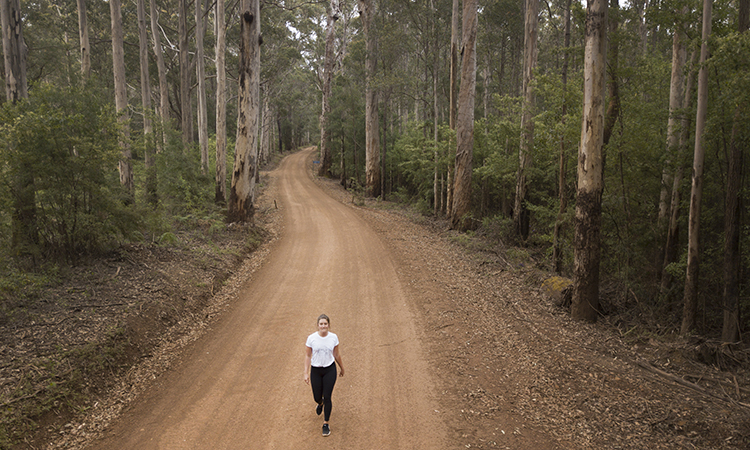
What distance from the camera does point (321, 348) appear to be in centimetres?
492

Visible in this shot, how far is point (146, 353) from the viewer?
22.0ft

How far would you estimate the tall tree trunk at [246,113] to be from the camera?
14195 mm

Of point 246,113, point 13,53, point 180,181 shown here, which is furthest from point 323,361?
point 180,181

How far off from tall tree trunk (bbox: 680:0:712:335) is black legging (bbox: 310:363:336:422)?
232 inches

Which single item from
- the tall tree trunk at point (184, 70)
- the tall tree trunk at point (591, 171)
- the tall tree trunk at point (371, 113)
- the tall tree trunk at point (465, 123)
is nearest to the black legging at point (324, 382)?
the tall tree trunk at point (591, 171)

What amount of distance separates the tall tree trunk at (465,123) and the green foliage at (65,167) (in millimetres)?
11012

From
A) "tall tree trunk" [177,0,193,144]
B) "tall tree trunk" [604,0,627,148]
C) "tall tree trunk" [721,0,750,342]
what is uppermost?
"tall tree trunk" [177,0,193,144]

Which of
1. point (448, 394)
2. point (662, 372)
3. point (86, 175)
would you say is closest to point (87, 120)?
point (86, 175)

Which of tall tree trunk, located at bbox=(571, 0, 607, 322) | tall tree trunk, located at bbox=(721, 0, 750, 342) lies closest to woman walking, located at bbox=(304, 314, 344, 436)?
tall tree trunk, located at bbox=(571, 0, 607, 322)

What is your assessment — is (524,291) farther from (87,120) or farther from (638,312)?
(87,120)

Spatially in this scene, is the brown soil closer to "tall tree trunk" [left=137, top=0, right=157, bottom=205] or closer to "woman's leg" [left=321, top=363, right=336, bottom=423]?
"woman's leg" [left=321, top=363, right=336, bottom=423]

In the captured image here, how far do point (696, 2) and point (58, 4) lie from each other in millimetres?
32868

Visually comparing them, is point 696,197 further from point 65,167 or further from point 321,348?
point 65,167

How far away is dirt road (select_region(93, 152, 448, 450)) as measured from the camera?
4.92 meters
